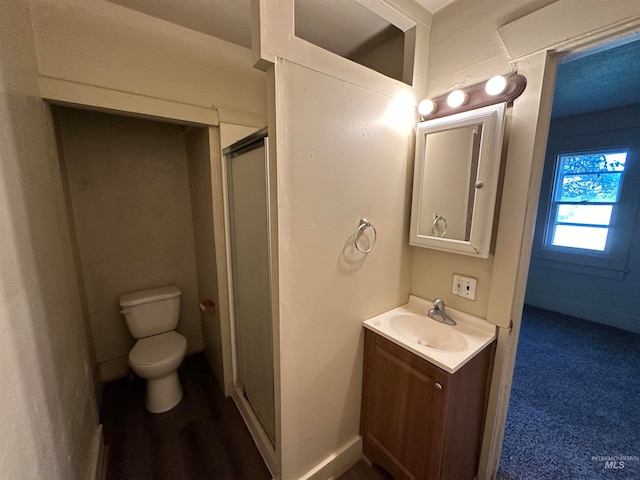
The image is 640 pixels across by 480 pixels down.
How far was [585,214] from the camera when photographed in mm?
3250

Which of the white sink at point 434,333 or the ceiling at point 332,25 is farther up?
the ceiling at point 332,25

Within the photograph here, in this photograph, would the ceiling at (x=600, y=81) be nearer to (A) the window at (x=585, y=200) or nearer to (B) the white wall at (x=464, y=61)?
(A) the window at (x=585, y=200)

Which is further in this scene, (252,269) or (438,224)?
(252,269)

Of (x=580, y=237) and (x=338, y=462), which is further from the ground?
(x=580, y=237)

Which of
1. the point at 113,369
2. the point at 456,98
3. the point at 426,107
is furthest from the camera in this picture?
the point at 113,369

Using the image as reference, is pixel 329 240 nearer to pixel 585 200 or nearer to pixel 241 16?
pixel 241 16

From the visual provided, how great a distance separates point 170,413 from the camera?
1.87m

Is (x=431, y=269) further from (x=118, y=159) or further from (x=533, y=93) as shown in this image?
(x=118, y=159)

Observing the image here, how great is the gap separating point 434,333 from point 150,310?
6.89 feet

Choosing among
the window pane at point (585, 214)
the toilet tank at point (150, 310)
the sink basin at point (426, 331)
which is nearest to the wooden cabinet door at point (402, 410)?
the sink basin at point (426, 331)

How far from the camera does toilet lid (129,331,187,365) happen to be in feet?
5.92

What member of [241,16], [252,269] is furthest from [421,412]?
[241,16]

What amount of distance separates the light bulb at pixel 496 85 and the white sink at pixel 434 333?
1.12m

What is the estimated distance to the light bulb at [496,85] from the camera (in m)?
1.14
